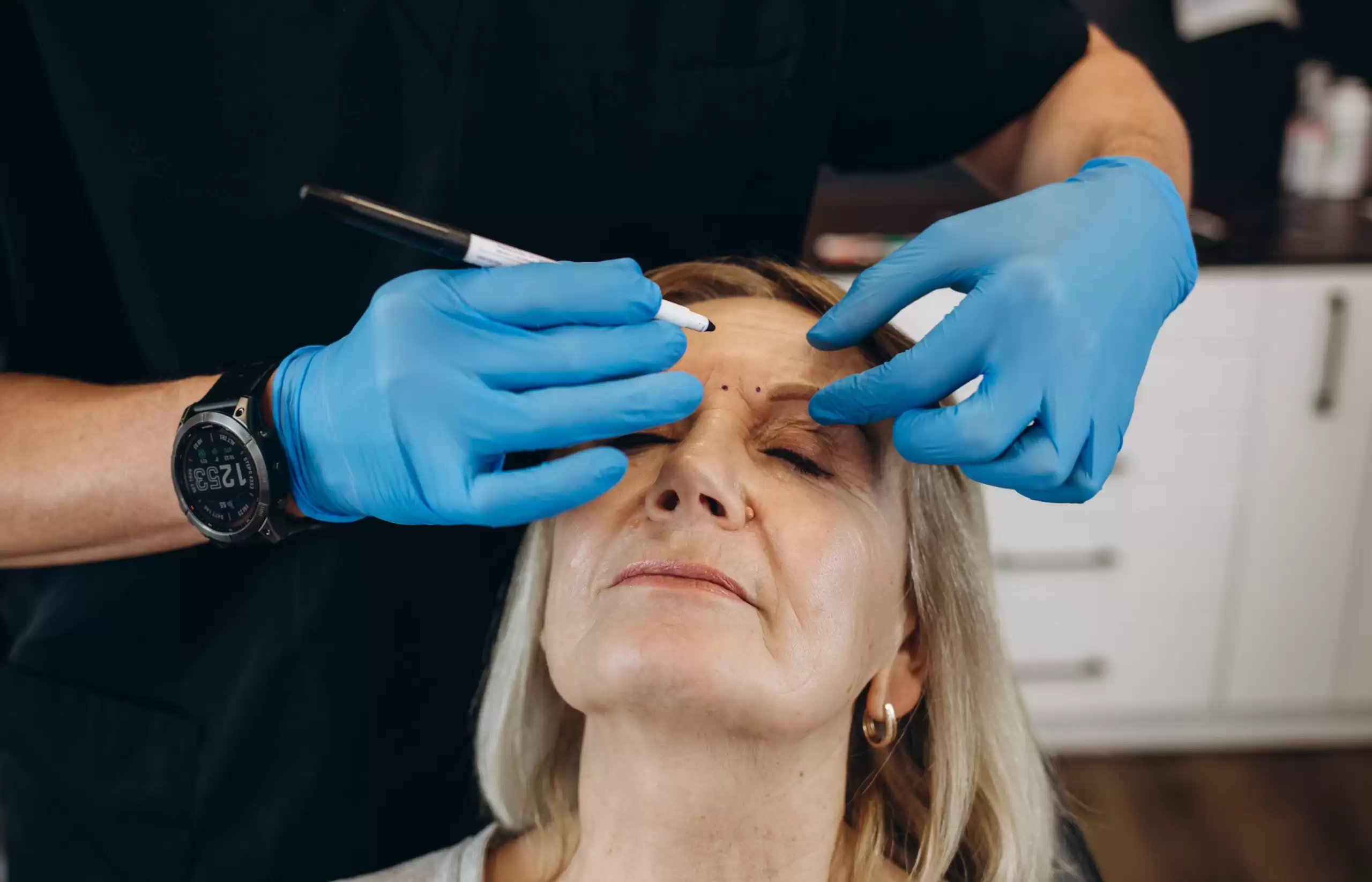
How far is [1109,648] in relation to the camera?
2.62m

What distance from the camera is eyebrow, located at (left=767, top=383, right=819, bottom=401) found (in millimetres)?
1031

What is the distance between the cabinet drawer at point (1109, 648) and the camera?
2.59 m

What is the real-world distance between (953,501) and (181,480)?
0.74 meters

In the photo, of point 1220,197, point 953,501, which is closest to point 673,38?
point 953,501

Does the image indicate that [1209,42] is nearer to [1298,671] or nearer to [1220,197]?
[1220,197]

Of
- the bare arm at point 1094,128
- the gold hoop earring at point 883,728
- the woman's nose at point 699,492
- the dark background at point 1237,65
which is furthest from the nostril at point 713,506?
the dark background at point 1237,65

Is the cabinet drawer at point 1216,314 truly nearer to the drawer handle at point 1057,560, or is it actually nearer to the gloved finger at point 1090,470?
the drawer handle at point 1057,560

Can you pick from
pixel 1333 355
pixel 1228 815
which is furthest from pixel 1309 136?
pixel 1228 815

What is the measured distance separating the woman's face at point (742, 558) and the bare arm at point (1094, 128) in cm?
43

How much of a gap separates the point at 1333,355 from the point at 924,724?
1.71 m

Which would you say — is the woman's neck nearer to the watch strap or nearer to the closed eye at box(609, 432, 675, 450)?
the closed eye at box(609, 432, 675, 450)

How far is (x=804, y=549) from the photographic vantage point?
978mm

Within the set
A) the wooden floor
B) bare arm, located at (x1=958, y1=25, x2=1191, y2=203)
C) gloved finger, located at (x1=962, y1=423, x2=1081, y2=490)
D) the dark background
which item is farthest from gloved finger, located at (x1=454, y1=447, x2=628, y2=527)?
the dark background

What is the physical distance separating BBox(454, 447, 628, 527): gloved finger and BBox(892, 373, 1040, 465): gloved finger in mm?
243
